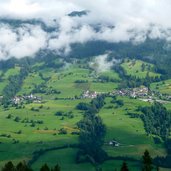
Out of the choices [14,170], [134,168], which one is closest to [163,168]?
[134,168]

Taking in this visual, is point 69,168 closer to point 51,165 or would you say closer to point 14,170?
point 51,165

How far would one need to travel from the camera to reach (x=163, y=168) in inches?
7781

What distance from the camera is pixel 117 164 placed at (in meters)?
199

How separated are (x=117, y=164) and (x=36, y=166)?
33.2 meters

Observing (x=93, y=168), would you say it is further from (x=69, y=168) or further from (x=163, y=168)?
(x=163, y=168)

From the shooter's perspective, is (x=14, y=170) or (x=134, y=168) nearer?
(x=14, y=170)

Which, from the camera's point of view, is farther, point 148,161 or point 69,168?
point 69,168

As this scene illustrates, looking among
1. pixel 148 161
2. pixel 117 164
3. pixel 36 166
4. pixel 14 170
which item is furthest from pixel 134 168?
pixel 148 161

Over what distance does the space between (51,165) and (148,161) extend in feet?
342

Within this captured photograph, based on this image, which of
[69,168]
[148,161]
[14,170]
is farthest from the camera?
[69,168]

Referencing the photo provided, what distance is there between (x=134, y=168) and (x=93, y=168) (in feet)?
54.0

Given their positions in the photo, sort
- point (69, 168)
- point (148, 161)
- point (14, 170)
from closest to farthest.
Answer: point (148, 161), point (14, 170), point (69, 168)

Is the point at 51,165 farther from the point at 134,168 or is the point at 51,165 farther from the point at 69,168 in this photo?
the point at 134,168

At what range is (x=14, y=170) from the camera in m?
123
